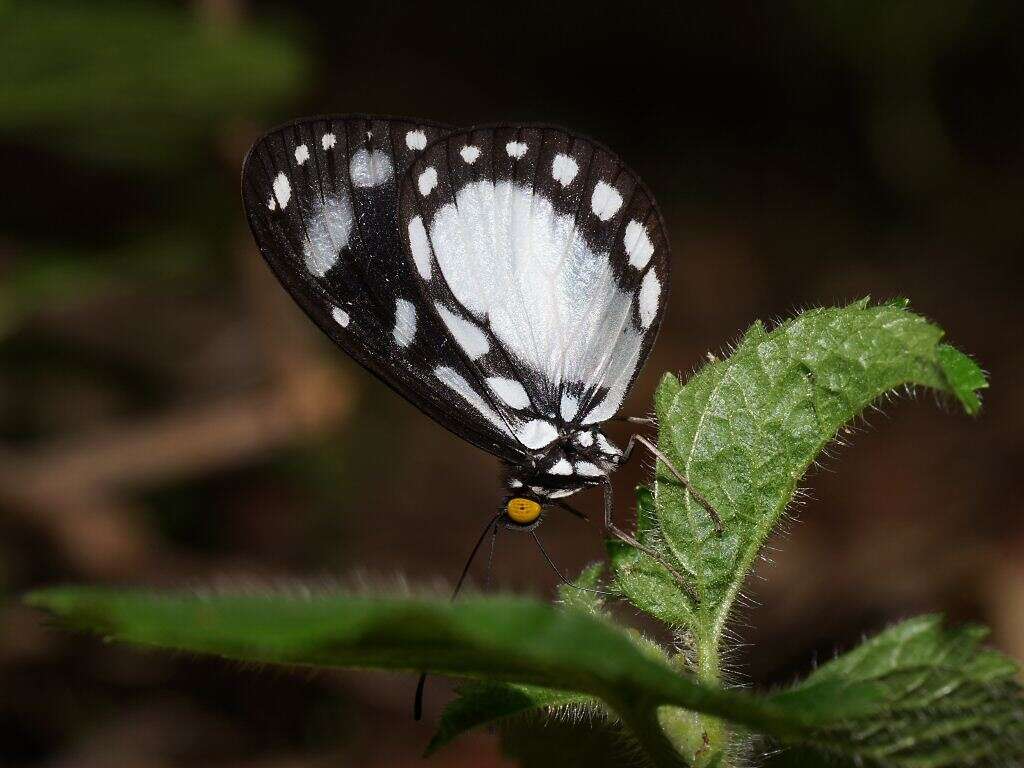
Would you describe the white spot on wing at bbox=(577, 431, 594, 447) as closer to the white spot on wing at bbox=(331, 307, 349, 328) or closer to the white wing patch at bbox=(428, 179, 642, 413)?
the white wing patch at bbox=(428, 179, 642, 413)

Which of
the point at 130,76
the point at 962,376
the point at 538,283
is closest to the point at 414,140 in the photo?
the point at 538,283

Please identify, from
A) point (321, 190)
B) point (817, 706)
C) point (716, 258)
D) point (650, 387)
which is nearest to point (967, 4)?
point (716, 258)

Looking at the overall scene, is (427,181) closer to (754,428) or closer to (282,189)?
(282,189)

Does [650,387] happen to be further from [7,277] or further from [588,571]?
[588,571]

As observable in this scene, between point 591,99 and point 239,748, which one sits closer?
point 239,748

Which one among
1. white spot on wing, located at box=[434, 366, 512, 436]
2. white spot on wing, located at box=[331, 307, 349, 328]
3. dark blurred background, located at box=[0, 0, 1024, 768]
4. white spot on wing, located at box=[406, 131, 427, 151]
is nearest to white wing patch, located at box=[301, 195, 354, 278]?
white spot on wing, located at box=[331, 307, 349, 328]

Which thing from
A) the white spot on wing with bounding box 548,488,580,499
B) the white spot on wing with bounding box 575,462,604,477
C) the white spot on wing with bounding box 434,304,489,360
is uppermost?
the white spot on wing with bounding box 434,304,489,360

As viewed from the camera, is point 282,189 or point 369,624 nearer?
point 369,624
